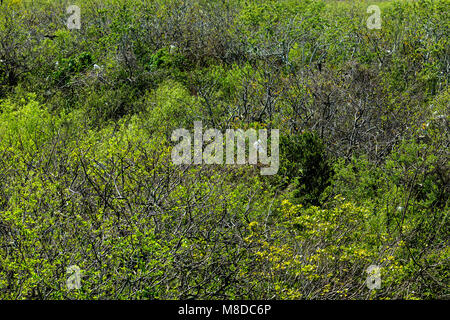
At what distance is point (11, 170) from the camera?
9719 millimetres

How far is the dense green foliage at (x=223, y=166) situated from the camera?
742 centimetres

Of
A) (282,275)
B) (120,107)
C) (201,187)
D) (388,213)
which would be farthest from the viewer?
(120,107)

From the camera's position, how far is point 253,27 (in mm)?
20672

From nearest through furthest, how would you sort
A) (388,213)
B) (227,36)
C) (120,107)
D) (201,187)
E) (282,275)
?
(282,275) → (201,187) → (388,213) → (120,107) → (227,36)

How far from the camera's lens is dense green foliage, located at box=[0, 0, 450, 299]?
292 inches

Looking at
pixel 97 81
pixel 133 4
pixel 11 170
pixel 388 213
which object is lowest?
pixel 388 213

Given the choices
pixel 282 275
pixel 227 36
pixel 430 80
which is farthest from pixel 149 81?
pixel 282 275

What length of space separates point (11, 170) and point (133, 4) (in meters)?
14.3

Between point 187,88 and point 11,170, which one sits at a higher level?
point 187,88

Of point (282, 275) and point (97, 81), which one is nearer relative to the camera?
point (282, 275)

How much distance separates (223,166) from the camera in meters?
11.6

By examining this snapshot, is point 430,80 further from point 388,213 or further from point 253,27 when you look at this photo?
point 388,213

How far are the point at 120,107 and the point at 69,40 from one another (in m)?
5.70

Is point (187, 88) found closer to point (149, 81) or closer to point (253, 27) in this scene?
point (149, 81)
